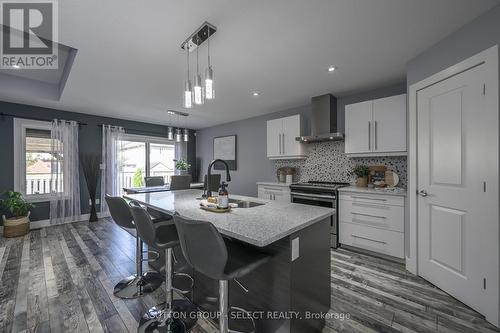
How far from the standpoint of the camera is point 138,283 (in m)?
2.07

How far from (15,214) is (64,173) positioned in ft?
3.23

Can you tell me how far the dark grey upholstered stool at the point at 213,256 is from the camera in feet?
3.43

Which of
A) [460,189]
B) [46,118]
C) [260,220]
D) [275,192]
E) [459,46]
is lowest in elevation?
[275,192]

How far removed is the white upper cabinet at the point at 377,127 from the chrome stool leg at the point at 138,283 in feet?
10.1

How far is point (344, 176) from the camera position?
3512 mm

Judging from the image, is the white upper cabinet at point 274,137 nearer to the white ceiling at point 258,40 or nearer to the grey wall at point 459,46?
the white ceiling at point 258,40

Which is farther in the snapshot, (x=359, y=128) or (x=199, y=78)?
(x=359, y=128)

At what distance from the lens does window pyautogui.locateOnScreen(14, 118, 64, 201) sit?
386cm

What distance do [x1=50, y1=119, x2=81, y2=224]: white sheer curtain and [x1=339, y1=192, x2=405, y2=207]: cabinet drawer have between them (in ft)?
17.2

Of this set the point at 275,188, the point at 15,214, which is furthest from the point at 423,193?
the point at 15,214

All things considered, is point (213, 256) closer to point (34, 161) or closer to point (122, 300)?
point (122, 300)

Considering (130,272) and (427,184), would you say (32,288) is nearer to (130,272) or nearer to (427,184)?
(130,272)

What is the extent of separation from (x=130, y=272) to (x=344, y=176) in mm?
3395

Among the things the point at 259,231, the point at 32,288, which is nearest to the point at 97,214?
the point at 32,288
